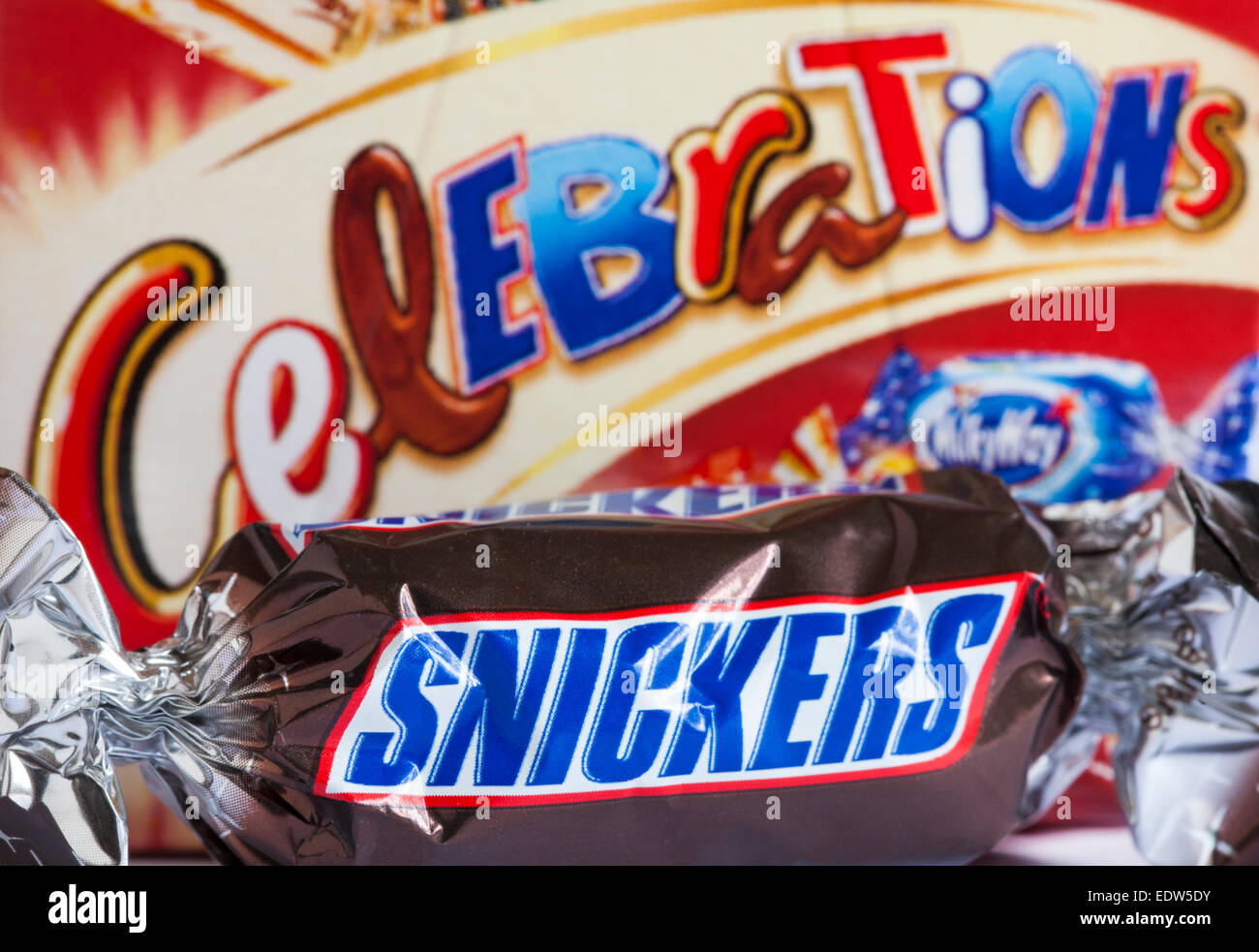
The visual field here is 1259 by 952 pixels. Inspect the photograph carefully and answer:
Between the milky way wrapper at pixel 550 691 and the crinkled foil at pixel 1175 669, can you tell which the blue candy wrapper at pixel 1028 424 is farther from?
the milky way wrapper at pixel 550 691

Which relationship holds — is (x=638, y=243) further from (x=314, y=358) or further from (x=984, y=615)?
(x=984, y=615)

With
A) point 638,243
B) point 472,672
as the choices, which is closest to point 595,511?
point 472,672

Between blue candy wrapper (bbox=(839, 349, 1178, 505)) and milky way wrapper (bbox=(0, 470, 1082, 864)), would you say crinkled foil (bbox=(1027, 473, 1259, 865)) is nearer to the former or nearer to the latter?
milky way wrapper (bbox=(0, 470, 1082, 864))

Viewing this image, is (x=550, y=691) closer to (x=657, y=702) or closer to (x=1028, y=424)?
(x=657, y=702)

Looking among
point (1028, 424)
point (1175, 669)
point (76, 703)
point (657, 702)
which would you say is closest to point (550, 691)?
point (657, 702)

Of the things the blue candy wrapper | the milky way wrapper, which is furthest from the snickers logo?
the blue candy wrapper
